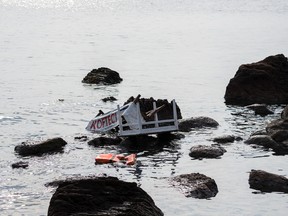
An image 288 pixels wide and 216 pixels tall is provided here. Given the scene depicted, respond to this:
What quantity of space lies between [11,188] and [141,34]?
4120 inches

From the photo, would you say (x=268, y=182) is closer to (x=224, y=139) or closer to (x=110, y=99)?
(x=224, y=139)

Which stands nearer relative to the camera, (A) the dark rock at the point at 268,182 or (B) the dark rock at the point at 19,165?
(A) the dark rock at the point at 268,182

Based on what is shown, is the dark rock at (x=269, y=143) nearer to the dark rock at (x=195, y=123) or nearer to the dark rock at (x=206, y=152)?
the dark rock at (x=206, y=152)

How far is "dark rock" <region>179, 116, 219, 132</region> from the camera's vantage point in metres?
47.5

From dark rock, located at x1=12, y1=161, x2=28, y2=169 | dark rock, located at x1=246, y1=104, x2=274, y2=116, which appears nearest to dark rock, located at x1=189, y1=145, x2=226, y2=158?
dark rock, located at x1=12, y1=161, x2=28, y2=169

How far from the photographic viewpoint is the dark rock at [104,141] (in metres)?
43.1

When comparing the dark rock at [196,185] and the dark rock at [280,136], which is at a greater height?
the dark rock at [280,136]

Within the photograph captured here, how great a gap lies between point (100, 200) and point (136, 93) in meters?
40.9

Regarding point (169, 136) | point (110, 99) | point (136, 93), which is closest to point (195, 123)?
point (169, 136)

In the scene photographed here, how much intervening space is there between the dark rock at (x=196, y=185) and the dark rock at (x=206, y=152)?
18.9 feet

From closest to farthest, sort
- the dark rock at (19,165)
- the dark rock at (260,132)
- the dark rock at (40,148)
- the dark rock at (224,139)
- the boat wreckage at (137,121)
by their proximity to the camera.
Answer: the dark rock at (19,165) < the dark rock at (40,148) < the boat wreckage at (137,121) < the dark rock at (224,139) < the dark rock at (260,132)

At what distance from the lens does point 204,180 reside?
1305 inches

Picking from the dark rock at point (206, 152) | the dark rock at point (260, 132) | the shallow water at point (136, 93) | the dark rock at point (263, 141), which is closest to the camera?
the shallow water at point (136, 93)

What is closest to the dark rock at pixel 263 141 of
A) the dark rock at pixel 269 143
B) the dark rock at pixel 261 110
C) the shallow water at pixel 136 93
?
the dark rock at pixel 269 143
